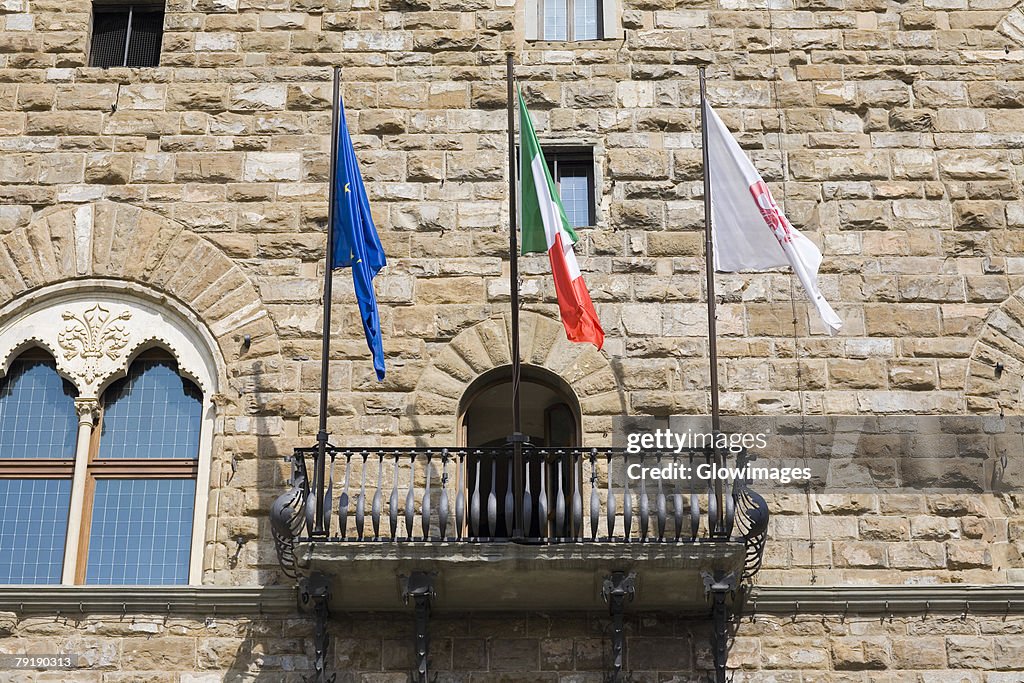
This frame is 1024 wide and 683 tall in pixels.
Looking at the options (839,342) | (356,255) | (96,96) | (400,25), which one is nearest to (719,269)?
(839,342)

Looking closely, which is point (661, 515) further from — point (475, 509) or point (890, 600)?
point (890, 600)

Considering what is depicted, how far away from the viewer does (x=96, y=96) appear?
552 inches

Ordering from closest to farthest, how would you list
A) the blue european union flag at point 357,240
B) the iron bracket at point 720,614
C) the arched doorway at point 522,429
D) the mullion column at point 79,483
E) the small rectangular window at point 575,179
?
the iron bracket at point 720,614 → the blue european union flag at point 357,240 → the mullion column at point 79,483 → the arched doorway at point 522,429 → the small rectangular window at point 575,179

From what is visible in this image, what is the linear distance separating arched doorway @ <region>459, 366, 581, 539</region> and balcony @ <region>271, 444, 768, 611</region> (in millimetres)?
40

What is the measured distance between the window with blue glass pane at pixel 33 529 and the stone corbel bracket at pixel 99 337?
2.88 feet

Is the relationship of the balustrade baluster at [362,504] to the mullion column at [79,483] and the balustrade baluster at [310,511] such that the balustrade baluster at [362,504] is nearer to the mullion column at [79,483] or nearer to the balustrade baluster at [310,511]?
the balustrade baluster at [310,511]

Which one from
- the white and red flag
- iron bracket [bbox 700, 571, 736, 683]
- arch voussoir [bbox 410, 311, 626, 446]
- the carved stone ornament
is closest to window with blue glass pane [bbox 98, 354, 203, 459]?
the carved stone ornament

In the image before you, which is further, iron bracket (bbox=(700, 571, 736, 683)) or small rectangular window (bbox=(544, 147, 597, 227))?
small rectangular window (bbox=(544, 147, 597, 227))

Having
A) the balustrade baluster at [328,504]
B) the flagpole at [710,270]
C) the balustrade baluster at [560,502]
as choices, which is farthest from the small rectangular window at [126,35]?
the balustrade baluster at [560,502]

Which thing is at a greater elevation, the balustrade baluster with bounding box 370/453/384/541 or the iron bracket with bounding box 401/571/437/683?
the balustrade baluster with bounding box 370/453/384/541

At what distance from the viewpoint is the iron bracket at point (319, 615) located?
1154 centimetres

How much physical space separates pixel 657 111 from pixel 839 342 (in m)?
2.69

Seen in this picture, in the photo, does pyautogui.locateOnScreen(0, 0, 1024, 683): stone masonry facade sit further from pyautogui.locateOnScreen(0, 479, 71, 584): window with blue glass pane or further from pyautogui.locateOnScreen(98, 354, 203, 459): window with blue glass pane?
pyautogui.locateOnScreen(0, 479, 71, 584): window with blue glass pane

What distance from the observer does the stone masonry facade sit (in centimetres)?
1195
